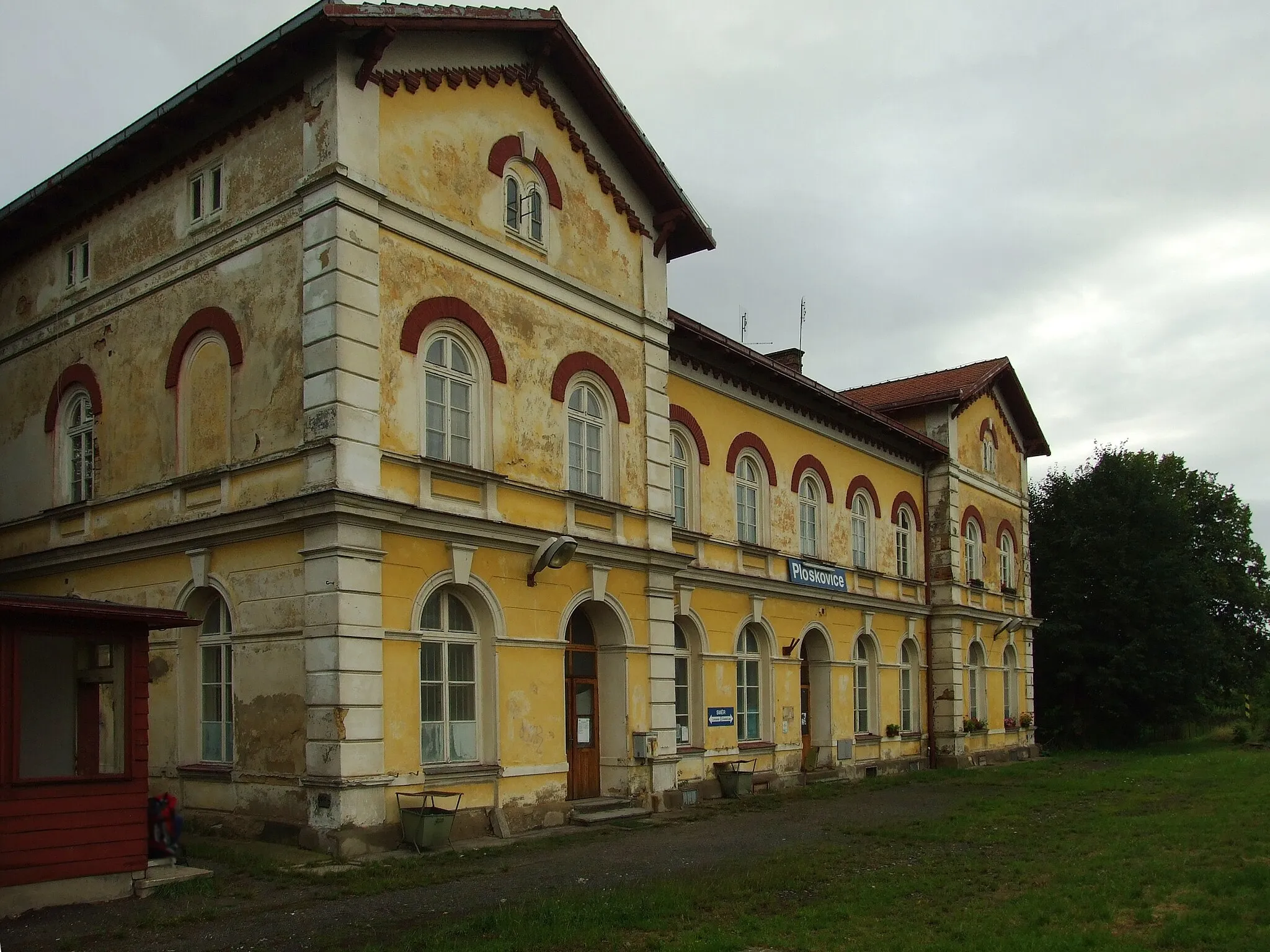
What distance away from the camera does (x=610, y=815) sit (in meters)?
16.1

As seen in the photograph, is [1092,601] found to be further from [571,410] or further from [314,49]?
[314,49]

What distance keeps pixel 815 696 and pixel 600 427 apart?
930 centimetres

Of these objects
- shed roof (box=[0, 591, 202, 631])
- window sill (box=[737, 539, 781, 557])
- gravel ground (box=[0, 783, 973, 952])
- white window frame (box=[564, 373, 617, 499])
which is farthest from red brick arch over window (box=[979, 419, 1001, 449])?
shed roof (box=[0, 591, 202, 631])

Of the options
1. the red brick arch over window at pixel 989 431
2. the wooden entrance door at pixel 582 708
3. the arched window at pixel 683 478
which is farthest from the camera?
the red brick arch over window at pixel 989 431

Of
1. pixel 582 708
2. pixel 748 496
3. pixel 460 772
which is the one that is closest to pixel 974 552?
pixel 748 496

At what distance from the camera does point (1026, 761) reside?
97.8 ft

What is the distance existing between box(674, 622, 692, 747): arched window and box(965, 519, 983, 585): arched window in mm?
11797

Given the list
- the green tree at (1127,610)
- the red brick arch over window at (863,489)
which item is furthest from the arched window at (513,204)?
the green tree at (1127,610)

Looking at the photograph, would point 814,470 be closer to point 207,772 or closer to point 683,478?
point 683,478

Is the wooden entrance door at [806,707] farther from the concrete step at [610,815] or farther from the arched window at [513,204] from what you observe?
the arched window at [513,204]

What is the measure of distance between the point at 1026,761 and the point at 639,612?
16014mm

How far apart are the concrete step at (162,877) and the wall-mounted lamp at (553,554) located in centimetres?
538

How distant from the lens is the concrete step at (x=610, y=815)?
51.9 feet

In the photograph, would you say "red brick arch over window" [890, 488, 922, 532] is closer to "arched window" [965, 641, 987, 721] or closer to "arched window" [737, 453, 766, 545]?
"arched window" [965, 641, 987, 721]
